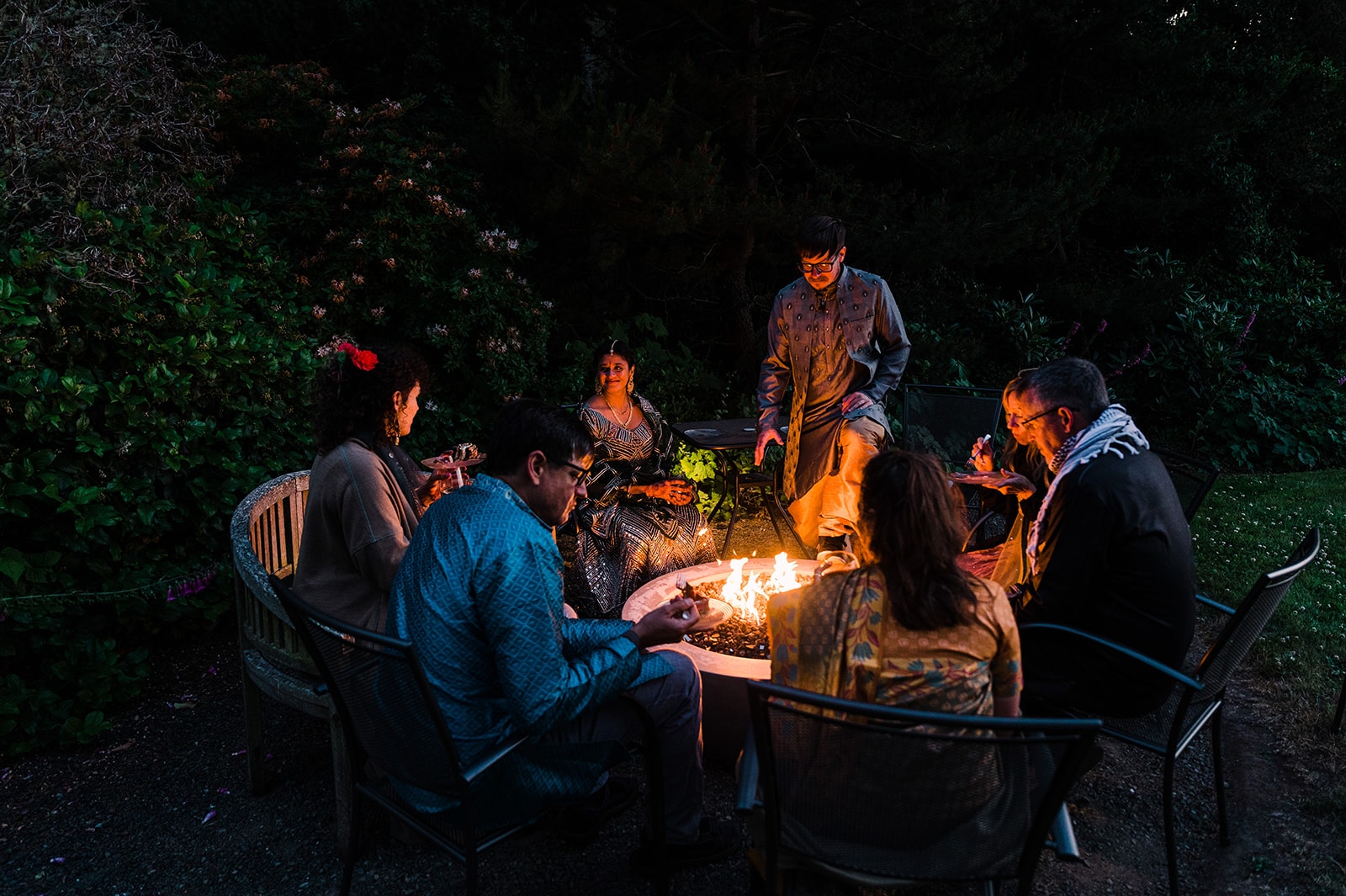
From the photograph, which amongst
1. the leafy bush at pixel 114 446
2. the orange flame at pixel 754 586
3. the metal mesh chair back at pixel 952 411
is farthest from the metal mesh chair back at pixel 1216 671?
the leafy bush at pixel 114 446

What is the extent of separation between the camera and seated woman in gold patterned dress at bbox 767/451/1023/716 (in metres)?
1.95

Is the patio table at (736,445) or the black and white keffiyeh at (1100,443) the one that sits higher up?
the black and white keffiyeh at (1100,443)

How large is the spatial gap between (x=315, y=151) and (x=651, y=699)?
239 inches

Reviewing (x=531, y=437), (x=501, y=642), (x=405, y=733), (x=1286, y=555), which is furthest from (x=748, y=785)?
(x=1286, y=555)

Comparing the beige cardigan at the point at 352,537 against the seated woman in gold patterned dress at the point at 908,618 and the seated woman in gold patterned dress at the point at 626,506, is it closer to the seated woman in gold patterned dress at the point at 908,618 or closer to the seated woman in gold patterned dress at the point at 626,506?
the seated woman in gold patterned dress at the point at 908,618

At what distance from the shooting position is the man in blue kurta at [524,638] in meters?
2.12

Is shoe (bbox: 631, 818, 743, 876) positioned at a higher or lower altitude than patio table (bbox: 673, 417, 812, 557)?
lower

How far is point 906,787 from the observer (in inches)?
68.5

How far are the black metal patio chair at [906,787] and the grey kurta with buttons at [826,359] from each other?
117 inches

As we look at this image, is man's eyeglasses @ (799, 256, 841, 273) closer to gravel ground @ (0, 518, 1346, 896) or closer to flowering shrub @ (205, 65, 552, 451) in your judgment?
gravel ground @ (0, 518, 1346, 896)

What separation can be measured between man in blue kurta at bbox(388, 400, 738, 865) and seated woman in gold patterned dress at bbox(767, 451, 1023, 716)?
0.49 metres

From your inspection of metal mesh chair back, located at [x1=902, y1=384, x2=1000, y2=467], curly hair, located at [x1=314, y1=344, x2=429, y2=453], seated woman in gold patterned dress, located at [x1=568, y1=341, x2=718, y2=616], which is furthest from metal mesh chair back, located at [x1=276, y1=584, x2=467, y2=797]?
metal mesh chair back, located at [x1=902, y1=384, x2=1000, y2=467]

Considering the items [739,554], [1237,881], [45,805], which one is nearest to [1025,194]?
[739,554]

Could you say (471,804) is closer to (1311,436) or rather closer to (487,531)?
(487,531)
